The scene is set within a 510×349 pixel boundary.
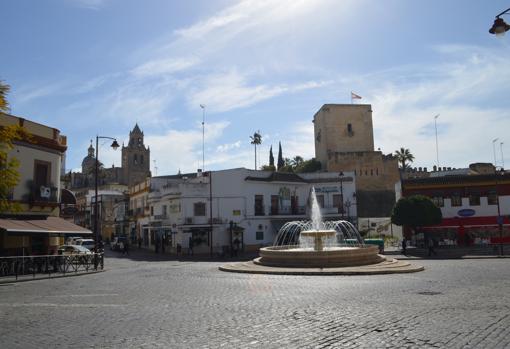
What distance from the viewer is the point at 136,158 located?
4606 inches

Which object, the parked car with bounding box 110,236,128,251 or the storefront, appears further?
the parked car with bounding box 110,236,128,251

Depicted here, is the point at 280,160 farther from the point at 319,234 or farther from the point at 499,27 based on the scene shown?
the point at 499,27

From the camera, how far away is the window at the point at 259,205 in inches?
1897

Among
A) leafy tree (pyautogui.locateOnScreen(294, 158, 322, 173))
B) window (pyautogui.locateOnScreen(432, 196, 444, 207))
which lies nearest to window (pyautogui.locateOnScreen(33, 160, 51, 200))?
window (pyautogui.locateOnScreen(432, 196, 444, 207))

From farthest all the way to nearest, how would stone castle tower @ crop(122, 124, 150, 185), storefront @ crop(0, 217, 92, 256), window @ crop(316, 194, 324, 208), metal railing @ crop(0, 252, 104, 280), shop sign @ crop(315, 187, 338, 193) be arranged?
stone castle tower @ crop(122, 124, 150, 185)
shop sign @ crop(315, 187, 338, 193)
window @ crop(316, 194, 324, 208)
storefront @ crop(0, 217, 92, 256)
metal railing @ crop(0, 252, 104, 280)

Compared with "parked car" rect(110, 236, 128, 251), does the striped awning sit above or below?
above

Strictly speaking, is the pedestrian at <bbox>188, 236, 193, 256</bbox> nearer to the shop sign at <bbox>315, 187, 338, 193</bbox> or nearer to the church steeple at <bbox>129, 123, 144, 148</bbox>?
the shop sign at <bbox>315, 187, 338, 193</bbox>

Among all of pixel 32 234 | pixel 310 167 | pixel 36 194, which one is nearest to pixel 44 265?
pixel 32 234

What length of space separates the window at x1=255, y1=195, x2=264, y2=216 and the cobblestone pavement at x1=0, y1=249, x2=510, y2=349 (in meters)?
30.1

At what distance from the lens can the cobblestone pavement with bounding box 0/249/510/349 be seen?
8352 millimetres

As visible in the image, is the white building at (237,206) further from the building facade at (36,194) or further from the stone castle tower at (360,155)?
the stone castle tower at (360,155)

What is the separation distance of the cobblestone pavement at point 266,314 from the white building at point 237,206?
88.9ft

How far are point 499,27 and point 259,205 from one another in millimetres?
38939

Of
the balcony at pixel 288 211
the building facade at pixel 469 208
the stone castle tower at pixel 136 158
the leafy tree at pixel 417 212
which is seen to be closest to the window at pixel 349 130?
the balcony at pixel 288 211
